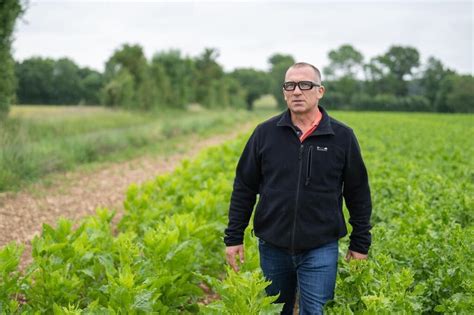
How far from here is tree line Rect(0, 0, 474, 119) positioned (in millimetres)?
25828

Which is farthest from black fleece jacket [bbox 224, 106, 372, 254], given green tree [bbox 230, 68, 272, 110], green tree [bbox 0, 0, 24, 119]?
green tree [bbox 230, 68, 272, 110]

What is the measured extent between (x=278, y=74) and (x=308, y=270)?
99605 millimetres

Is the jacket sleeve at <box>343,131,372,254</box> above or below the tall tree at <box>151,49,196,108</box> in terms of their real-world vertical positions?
below

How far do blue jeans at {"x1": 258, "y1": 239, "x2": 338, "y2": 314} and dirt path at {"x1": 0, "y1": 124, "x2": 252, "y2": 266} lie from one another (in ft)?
12.1

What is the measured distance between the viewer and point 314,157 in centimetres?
315

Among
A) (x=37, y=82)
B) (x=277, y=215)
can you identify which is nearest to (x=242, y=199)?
(x=277, y=215)

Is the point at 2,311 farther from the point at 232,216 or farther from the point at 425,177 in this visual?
the point at 425,177

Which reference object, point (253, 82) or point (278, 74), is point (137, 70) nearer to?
point (253, 82)

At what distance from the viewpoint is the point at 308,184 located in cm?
315

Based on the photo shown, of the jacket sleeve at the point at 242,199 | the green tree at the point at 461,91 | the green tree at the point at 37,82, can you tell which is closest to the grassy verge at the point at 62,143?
the green tree at the point at 37,82

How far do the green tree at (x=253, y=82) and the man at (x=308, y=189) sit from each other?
88.2 meters

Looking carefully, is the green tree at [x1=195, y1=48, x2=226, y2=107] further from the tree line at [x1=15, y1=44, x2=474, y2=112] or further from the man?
the man

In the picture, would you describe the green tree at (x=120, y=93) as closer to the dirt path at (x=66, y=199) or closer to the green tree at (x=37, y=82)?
the green tree at (x=37, y=82)

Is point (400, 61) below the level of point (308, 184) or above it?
above
